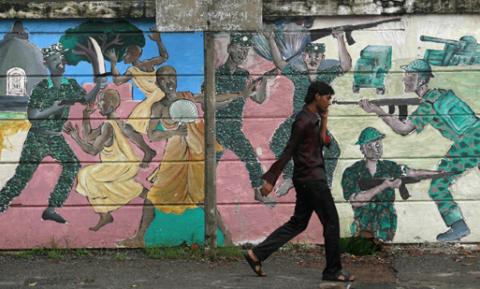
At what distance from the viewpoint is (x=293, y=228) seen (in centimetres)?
757

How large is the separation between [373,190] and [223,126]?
1.67 m

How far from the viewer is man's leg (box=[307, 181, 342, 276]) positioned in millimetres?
7320

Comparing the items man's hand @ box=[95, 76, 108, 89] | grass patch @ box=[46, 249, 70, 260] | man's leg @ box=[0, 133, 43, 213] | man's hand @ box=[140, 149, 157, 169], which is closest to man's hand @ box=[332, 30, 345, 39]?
man's hand @ box=[140, 149, 157, 169]

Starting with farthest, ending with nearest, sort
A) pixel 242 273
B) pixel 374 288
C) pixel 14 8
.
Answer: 1. pixel 14 8
2. pixel 242 273
3. pixel 374 288

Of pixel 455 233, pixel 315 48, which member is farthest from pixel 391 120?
pixel 455 233

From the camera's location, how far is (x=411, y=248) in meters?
8.95

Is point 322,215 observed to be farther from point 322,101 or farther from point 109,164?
point 109,164

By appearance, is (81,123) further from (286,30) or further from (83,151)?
(286,30)

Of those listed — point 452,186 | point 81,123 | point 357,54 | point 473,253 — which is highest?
point 357,54

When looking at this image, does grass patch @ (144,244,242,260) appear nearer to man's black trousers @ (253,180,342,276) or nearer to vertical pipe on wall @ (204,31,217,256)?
vertical pipe on wall @ (204,31,217,256)

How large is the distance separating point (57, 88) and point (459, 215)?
4296 mm

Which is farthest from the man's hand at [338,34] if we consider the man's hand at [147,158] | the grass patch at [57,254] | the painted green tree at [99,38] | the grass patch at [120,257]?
the grass patch at [57,254]

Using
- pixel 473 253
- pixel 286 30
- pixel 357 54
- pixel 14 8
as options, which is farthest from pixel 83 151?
pixel 473 253

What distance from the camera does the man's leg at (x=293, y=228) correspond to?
24.7ft
